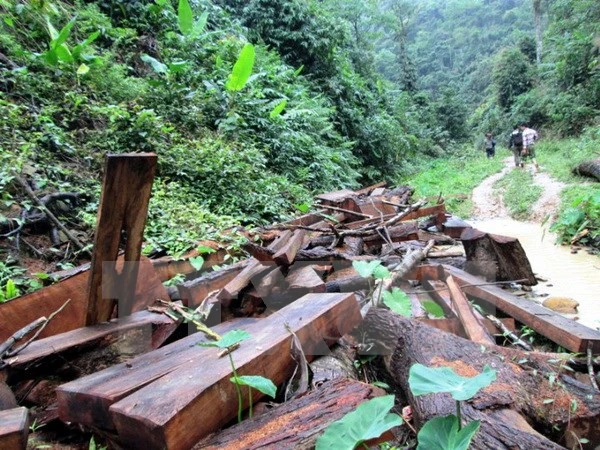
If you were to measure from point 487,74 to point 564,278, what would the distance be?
1543 inches

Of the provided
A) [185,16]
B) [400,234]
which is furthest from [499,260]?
[185,16]

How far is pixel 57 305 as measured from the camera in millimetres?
1872

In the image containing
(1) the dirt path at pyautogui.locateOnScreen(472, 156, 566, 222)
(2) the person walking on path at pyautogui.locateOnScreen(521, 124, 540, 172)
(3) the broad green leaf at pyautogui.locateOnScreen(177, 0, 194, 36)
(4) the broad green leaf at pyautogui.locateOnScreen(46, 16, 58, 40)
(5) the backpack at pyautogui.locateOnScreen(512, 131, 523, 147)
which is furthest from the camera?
(5) the backpack at pyautogui.locateOnScreen(512, 131, 523, 147)

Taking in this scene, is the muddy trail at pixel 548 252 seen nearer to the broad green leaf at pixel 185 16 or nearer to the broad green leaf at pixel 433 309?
the broad green leaf at pixel 433 309

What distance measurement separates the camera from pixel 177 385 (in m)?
1.20

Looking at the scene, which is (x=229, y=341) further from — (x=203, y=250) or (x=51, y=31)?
(x=51, y=31)

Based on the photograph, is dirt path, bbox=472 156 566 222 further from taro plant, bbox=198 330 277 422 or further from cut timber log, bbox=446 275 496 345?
taro plant, bbox=198 330 277 422

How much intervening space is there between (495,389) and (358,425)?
679 mm

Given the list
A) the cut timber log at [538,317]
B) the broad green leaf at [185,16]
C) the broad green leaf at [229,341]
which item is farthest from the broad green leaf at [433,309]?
the broad green leaf at [185,16]

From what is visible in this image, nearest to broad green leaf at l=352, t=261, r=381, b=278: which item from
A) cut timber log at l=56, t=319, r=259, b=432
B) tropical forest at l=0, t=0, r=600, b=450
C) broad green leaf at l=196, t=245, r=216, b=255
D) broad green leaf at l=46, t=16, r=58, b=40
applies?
tropical forest at l=0, t=0, r=600, b=450

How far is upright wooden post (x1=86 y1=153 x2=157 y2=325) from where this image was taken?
1.43m

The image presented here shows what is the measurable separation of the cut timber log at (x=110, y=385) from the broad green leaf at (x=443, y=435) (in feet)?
2.71

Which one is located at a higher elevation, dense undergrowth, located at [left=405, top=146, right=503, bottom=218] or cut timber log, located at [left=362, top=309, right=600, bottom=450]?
dense undergrowth, located at [left=405, top=146, right=503, bottom=218]

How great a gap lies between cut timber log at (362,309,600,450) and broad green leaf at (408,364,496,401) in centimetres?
25
